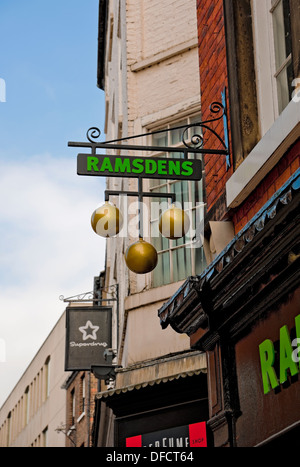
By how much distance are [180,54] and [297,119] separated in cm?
804

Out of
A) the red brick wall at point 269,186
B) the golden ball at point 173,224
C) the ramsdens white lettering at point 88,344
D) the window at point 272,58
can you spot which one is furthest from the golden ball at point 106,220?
the ramsdens white lettering at point 88,344

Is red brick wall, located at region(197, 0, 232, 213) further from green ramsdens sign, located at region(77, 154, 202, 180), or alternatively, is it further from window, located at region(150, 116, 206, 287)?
window, located at region(150, 116, 206, 287)

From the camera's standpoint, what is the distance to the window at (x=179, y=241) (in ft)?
41.4

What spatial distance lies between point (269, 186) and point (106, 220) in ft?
6.34

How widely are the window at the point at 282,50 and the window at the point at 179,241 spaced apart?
4997mm

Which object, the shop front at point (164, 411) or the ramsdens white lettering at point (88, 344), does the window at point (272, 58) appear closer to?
the shop front at point (164, 411)

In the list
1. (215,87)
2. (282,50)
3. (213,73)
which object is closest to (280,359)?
(282,50)

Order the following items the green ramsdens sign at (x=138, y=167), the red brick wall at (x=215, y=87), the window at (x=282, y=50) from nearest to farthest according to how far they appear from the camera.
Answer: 1. the window at (x=282, y=50)
2. the red brick wall at (x=215, y=87)
3. the green ramsdens sign at (x=138, y=167)

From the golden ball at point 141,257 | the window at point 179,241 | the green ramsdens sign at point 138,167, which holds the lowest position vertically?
the golden ball at point 141,257

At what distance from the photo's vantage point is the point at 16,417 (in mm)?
54812

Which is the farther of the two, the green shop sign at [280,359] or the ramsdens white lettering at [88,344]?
the ramsdens white lettering at [88,344]

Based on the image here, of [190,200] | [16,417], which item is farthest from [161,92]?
[16,417]

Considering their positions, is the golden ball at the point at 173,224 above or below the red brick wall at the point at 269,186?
above

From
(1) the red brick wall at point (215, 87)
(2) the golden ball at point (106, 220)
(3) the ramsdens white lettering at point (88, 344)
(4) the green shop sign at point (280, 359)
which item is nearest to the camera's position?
(4) the green shop sign at point (280, 359)
